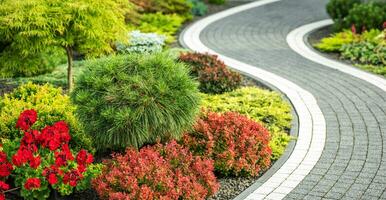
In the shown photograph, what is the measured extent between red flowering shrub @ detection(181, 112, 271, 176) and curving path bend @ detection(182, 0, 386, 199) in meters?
0.39

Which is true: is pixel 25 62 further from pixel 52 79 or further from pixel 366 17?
pixel 366 17

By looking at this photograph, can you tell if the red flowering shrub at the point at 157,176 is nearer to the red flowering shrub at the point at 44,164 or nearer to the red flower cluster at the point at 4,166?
the red flowering shrub at the point at 44,164

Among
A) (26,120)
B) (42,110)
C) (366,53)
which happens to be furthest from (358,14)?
(26,120)

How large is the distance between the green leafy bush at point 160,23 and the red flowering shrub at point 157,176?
32.7 feet

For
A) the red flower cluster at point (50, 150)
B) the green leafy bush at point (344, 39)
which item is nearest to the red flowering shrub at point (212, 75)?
the green leafy bush at point (344, 39)

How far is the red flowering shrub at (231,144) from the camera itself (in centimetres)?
843

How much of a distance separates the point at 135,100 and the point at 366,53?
8572 millimetres

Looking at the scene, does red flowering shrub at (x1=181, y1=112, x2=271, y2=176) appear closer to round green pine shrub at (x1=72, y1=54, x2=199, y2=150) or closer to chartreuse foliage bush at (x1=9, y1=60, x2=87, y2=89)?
round green pine shrub at (x1=72, y1=54, x2=199, y2=150)

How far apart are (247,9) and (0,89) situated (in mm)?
12471

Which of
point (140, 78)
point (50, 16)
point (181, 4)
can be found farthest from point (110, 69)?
point (181, 4)

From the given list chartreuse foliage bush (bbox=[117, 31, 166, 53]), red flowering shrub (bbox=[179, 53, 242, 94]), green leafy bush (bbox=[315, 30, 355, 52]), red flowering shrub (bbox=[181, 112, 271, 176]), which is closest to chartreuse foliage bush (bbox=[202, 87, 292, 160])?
red flowering shrub (bbox=[179, 53, 242, 94])

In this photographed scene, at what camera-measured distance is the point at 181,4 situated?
20.1 meters

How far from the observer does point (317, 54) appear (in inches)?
613

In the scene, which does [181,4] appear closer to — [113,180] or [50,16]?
[50,16]
